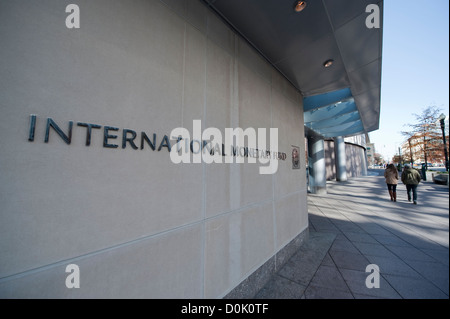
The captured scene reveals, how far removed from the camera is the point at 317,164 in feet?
41.7

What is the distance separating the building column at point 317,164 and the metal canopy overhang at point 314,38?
25.3 ft

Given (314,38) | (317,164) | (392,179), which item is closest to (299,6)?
(314,38)

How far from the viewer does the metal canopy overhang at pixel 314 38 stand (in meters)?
2.66

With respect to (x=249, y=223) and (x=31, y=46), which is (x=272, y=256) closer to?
(x=249, y=223)

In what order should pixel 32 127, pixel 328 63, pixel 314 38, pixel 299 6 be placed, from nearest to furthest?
pixel 32 127, pixel 299 6, pixel 314 38, pixel 328 63

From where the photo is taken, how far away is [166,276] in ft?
6.50

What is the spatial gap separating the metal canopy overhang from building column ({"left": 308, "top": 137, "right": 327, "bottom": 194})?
7698 millimetres

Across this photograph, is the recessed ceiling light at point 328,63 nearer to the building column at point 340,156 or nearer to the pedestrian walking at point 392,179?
the pedestrian walking at point 392,179

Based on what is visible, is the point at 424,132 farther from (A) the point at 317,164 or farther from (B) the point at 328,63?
(A) the point at 317,164

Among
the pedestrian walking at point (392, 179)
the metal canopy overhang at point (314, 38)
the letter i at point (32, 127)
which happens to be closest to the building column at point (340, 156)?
the pedestrian walking at point (392, 179)

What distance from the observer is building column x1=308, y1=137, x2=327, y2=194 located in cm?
1258

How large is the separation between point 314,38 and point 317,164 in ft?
36.0

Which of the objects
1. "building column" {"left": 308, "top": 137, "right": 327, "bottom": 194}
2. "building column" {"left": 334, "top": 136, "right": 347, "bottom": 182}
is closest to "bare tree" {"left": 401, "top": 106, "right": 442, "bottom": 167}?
"building column" {"left": 308, "top": 137, "right": 327, "bottom": 194}

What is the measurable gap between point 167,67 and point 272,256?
12.2 ft
